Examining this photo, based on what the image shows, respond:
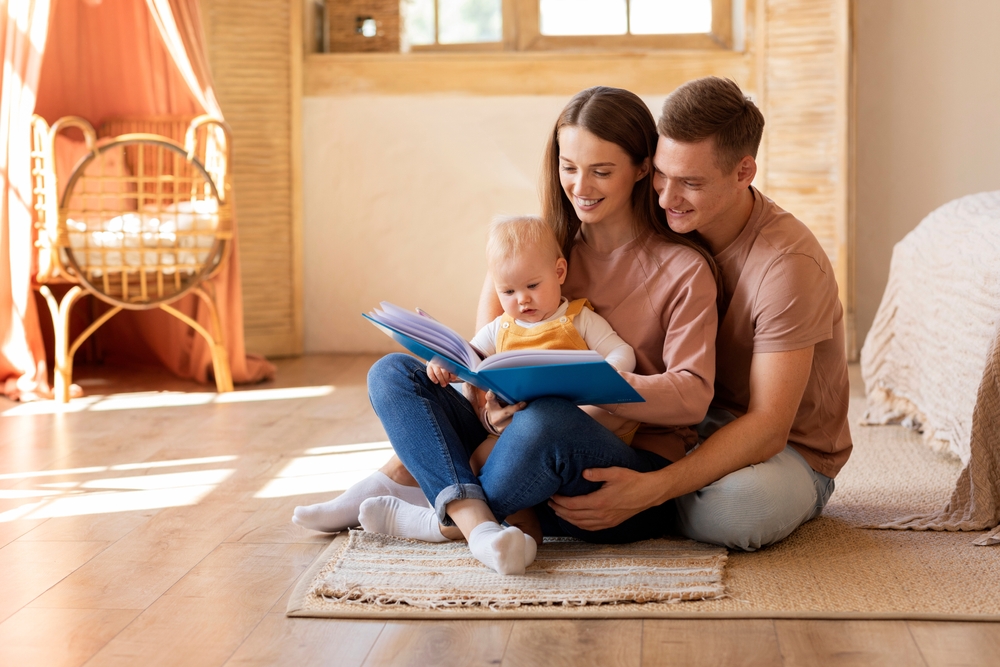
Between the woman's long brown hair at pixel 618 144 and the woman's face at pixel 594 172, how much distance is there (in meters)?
0.01

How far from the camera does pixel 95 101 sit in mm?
3400

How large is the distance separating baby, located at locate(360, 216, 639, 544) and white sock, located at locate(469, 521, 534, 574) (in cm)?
13

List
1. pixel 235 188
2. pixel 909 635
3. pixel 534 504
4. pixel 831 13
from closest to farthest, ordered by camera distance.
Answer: pixel 909 635 → pixel 534 504 → pixel 831 13 → pixel 235 188

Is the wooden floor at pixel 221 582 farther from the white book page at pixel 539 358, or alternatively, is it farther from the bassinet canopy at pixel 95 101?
the bassinet canopy at pixel 95 101

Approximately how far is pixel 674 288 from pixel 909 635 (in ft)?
1.89

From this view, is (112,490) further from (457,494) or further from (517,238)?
(517,238)

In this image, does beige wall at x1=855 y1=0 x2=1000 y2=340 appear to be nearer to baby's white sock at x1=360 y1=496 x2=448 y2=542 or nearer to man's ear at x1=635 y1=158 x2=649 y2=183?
man's ear at x1=635 y1=158 x2=649 y2=183

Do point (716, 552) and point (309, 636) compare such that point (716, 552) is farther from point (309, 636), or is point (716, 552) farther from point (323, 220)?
point (323, 220)

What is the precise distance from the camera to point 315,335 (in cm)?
392

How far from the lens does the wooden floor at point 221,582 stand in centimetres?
123

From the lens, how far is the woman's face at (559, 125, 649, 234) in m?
1.52

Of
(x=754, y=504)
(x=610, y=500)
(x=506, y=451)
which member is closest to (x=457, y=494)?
(x=506, y=451)

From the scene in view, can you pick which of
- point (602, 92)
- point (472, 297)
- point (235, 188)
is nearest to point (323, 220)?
point (235, 188)

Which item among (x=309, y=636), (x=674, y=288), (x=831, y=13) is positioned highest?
(x=831, y=13)
